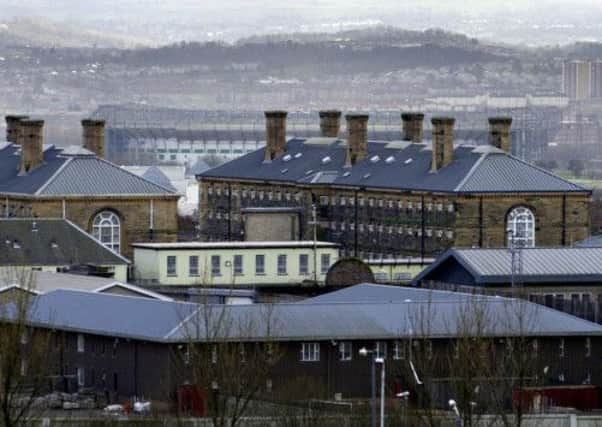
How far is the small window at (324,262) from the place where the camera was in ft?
240

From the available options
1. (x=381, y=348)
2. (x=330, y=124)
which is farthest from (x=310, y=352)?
(x=330, y=124)

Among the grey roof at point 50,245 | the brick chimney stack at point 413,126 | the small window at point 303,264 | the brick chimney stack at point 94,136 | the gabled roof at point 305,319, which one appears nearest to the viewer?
the gabled roof at point 305,319

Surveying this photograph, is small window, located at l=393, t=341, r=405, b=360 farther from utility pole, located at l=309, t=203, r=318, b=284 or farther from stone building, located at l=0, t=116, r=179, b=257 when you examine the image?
stone building, located at l=0, t=116, r=179, b=257

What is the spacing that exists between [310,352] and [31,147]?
32.0m

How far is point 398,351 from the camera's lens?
171 feet

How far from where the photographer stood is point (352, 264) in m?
69.0

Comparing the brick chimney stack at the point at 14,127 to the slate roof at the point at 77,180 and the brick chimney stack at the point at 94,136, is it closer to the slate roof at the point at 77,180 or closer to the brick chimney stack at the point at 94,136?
the brick chimney stack at the point at 94,136

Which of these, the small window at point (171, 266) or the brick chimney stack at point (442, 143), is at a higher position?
the brick chimney stack at point (442, 143)

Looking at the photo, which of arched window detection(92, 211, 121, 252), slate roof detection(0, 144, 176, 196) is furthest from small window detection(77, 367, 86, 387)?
slate roof detection(0, 144, 176, 196)

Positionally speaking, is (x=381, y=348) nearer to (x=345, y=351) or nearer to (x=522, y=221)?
(x=345, y=351)

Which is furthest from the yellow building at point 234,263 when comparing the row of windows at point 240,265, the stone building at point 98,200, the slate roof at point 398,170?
the slate roof at point 398,170

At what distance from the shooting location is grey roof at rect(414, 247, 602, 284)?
6138 cm

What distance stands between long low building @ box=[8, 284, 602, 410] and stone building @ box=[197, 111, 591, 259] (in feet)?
80.5

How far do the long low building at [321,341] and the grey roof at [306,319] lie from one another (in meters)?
0.03
